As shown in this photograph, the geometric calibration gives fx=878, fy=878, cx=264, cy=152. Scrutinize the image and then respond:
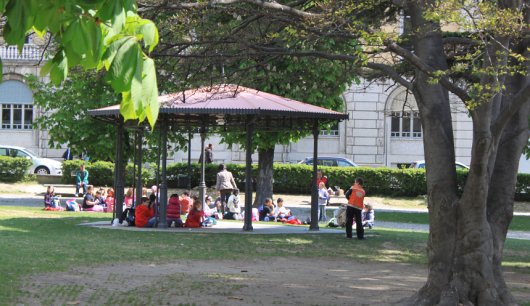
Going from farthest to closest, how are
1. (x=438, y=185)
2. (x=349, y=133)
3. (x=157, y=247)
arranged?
(x=349, y=133) → (x=157, y=247) → (x=438, y=185)

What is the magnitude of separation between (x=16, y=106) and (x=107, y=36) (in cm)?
4386

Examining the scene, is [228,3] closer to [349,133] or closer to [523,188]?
[523,188]

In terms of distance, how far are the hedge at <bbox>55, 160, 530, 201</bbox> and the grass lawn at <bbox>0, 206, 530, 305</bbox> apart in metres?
15.7

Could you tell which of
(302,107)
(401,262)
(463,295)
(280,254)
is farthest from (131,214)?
(463,295)

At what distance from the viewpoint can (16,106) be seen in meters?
46.8

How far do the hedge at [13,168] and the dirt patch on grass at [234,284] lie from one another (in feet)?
82.8

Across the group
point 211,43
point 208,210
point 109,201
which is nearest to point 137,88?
point 211,43

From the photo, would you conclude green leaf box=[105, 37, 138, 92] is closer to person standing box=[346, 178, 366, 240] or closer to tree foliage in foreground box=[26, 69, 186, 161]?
person standing box=[346, 178, 366, 240]

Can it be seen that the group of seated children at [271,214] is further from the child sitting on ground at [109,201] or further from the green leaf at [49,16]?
the green leaf at [49,16]

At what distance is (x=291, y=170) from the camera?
1502 inches

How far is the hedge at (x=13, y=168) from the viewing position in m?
38.3

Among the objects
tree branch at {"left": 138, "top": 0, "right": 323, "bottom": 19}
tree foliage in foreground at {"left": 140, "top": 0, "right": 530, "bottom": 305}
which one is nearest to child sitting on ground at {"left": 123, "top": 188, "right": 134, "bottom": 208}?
tree foliage in foreground at {"left": 140, "top": 0, "right": 530, "bottom": 305}

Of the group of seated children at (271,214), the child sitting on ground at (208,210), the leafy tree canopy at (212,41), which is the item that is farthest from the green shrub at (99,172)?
the leafy tree canopy at (212,41)

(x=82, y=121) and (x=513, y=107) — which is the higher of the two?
(x=82, y=121)
